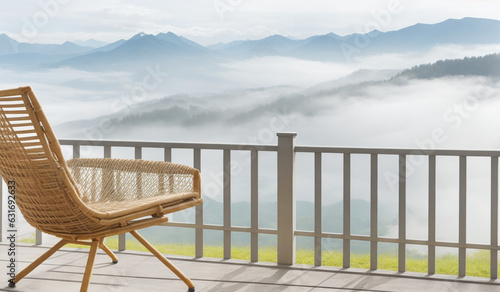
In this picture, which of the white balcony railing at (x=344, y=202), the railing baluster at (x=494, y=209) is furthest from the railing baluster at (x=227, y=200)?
the railing baluster at (x=494, y=209)

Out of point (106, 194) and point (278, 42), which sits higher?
point (278, 42)

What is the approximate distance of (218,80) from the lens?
8547mm

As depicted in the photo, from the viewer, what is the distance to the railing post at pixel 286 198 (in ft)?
11.0

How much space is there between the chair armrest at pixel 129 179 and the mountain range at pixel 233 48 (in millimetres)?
5308

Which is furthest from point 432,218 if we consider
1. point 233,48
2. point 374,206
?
point 233,48

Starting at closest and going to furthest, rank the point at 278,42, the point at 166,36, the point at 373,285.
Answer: the point at 373,285 < the point at 278,42 < the point at 166,36

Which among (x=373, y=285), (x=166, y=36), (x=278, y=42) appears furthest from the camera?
(x=166, y=36)

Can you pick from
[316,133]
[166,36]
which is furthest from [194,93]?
[316,133]

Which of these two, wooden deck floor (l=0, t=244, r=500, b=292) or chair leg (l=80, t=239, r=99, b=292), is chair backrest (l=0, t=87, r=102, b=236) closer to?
chair leg (l=80, t=239, r=99, b=292)

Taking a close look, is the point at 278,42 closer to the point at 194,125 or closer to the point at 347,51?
the point at 347,51

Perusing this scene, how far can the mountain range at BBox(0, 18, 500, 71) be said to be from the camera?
773 cm

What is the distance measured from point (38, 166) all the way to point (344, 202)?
174 cm

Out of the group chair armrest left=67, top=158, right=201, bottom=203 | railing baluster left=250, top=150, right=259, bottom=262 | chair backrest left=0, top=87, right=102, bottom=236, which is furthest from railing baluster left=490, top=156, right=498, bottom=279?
chair backrest left=0, top=87, right=102, bottom=236

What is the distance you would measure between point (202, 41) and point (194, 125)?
1250mm
